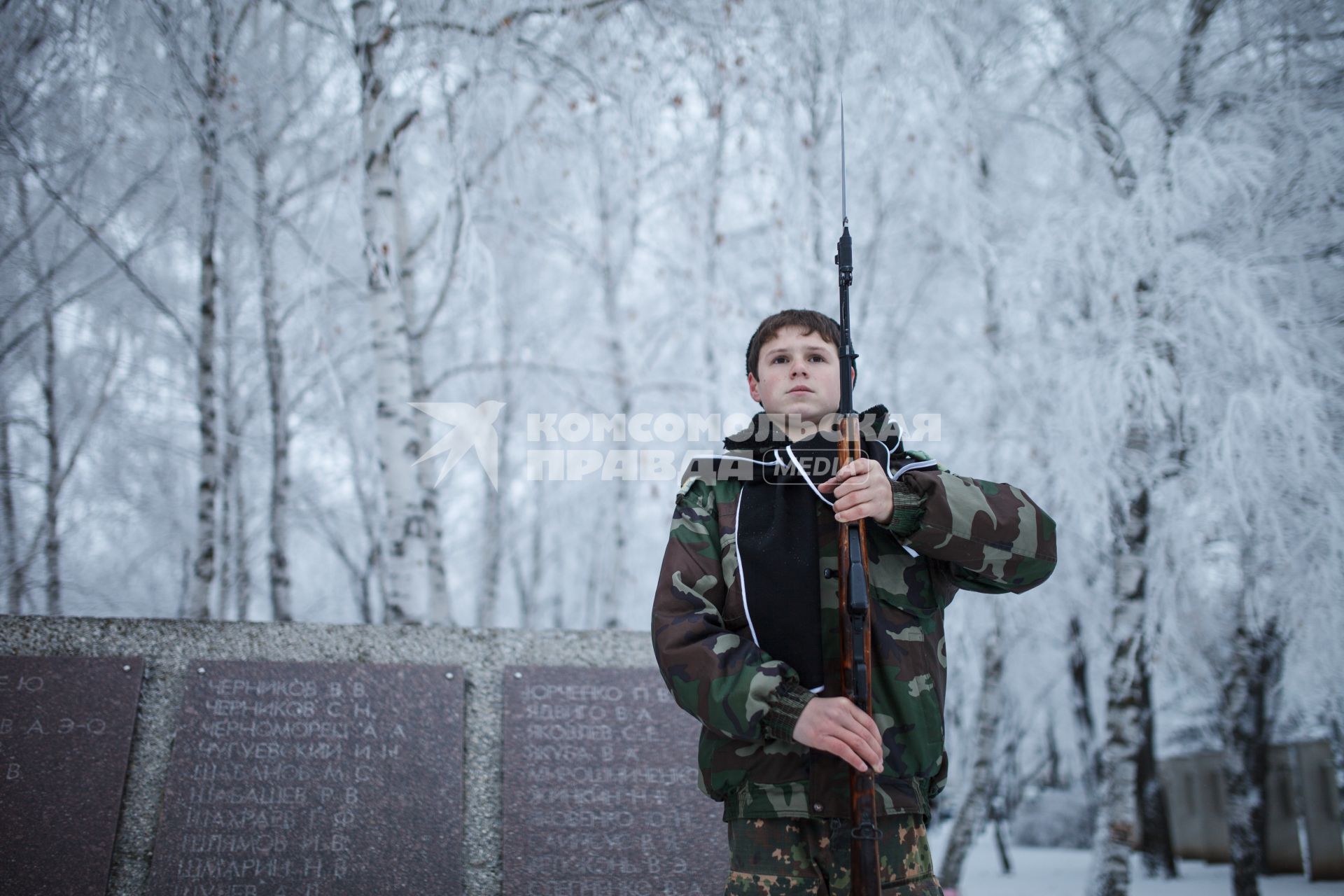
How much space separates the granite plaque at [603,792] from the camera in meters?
3.93

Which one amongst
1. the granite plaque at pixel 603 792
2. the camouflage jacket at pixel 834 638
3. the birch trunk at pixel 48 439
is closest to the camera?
the camouflage jacket at pixel 834 638

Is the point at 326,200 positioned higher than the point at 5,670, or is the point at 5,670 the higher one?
the point at 326,200

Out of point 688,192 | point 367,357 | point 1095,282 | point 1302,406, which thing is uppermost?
point 688,192

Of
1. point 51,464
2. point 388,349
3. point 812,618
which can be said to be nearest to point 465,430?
point 51,464

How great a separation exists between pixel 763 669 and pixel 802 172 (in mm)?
8316

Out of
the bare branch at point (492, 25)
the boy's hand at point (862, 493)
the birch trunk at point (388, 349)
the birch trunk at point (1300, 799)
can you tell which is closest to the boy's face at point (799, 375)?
the boy's hand at point (862, 493)

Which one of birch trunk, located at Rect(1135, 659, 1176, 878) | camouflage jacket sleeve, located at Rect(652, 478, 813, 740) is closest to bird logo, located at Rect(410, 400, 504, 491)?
camouflage jacket sleeve, located at Rect(652, 478, 813, 740)

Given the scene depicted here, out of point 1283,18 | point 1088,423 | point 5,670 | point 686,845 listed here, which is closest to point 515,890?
point 686,845

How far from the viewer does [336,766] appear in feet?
12.7

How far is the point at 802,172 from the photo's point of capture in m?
9.38

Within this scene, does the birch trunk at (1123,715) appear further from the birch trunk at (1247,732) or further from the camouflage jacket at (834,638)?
the camouflage jacket at (834,638)

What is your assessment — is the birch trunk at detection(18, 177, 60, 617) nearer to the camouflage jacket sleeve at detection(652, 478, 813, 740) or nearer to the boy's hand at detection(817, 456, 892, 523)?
the camouflage jacket sleeve at detection(652, 478, 813, 740)

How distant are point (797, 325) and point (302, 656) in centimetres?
298

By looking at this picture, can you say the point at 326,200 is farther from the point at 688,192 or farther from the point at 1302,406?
the point at 1302,406
